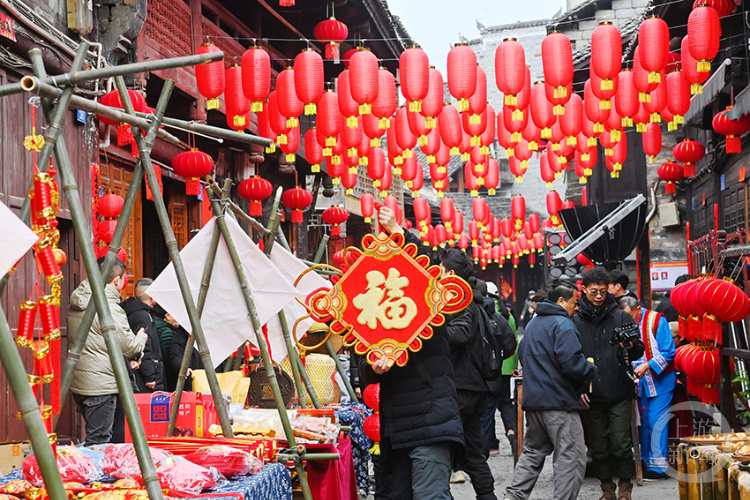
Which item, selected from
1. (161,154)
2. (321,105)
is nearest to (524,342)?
(321,105)

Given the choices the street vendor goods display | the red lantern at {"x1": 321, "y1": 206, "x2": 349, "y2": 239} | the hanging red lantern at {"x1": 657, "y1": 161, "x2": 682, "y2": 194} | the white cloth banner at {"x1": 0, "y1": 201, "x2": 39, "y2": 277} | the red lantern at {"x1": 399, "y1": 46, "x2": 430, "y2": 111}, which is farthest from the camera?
the red lantern at {"x1": 321, "y1": 206, "x2": 349, "y2": 239}

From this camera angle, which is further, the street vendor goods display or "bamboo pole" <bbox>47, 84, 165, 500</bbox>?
the street vendor goods display

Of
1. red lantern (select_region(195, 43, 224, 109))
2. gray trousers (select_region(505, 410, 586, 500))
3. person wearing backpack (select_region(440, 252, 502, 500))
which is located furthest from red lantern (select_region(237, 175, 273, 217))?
gray trousers (select_region(505, 410, 586, 500))

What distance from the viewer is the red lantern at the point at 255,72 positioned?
11.1 m

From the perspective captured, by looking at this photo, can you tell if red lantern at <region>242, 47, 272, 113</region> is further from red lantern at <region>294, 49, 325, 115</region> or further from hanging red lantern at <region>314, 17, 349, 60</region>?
hanging red lantern at <region>314, 17, 349, 60</region>

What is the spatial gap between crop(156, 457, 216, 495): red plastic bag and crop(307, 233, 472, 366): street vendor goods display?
4.98 ft

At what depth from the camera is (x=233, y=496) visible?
12.8 feet

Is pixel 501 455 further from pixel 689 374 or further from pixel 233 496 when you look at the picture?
pixel 233 496

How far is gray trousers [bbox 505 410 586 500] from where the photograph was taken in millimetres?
6973

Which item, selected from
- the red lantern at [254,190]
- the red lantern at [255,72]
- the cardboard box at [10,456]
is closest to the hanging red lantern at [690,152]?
the red lantern at [254,190]

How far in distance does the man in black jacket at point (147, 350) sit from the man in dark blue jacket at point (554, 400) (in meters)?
3.56

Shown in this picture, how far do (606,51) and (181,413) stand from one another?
7669 mm

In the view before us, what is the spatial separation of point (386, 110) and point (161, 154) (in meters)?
3.49

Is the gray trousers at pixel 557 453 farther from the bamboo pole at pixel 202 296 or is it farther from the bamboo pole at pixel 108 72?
the bamboo pole at pixel 108 72
